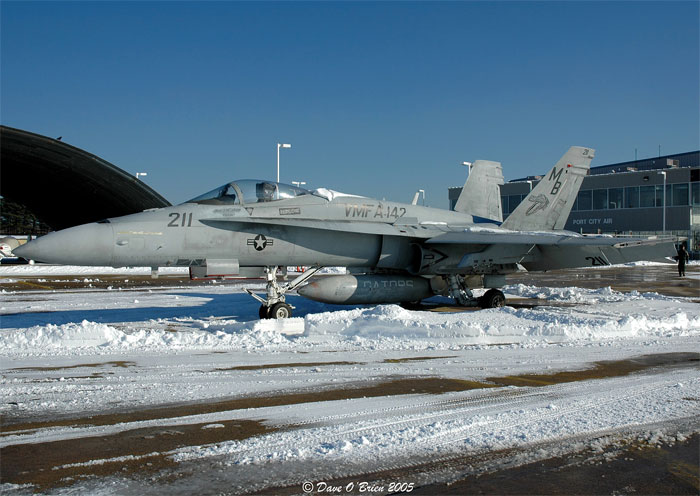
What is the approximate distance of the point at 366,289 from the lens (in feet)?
41.3

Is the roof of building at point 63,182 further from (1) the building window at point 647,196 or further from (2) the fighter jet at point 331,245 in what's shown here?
(1) the building window at point 647,196

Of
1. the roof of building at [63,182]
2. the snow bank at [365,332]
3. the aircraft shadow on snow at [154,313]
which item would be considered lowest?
the aircraft shadow on snow at [154,313]

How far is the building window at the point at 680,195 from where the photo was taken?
176 ft

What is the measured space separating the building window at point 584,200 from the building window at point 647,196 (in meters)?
5.09

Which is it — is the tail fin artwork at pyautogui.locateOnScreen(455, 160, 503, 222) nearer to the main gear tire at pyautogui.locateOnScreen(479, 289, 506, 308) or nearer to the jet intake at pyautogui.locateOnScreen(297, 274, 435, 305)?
the main gear tire at pyautogui.locateOnScreen(479, 289, 506, 308)

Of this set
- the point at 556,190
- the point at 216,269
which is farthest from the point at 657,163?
the point at 216,269

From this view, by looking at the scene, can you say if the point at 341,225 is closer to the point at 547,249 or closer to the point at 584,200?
the point at 547,249

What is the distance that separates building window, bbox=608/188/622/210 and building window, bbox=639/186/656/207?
1991 millimetres

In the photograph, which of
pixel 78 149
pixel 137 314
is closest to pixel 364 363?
pixel 137 314

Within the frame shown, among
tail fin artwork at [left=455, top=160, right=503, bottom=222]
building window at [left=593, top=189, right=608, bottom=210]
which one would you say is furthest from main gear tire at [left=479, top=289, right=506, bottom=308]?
building window at [left=593, top=189, right=608, bottom=210]

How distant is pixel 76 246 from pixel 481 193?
1124cm

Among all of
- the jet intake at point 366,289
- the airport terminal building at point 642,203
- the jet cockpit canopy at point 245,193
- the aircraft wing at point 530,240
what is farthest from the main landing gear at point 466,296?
the airport terminal building at point 642,203

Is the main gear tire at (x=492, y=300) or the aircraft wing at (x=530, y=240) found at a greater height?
the aircraft wing at (x=530, y=240)

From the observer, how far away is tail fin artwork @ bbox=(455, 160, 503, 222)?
16953mm
